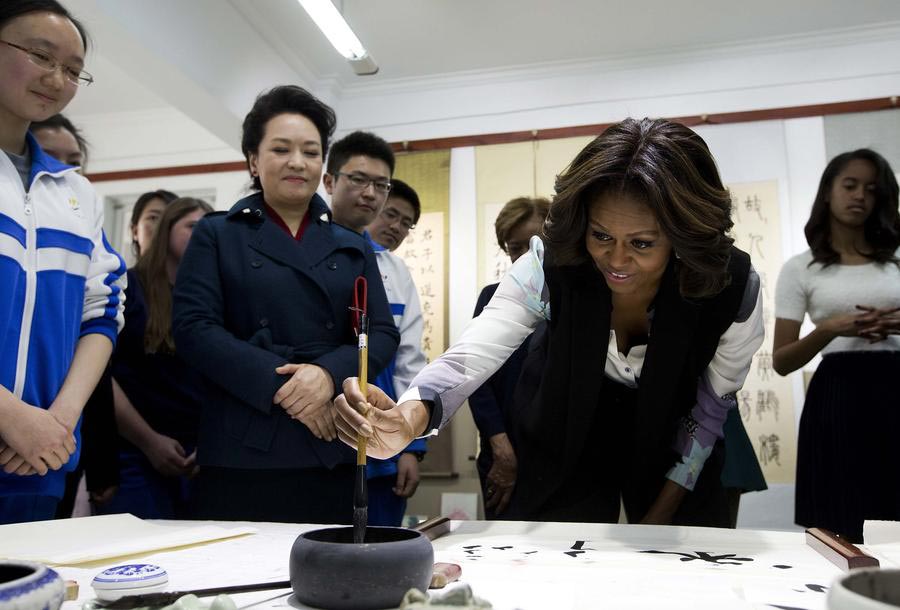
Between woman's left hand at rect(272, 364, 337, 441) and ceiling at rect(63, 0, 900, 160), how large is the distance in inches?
95.7

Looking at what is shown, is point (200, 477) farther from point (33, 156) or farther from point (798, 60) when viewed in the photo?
point (798, 60)

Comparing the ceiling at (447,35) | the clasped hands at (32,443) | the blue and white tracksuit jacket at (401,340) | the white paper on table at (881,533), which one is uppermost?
the ceiling at (447,35)

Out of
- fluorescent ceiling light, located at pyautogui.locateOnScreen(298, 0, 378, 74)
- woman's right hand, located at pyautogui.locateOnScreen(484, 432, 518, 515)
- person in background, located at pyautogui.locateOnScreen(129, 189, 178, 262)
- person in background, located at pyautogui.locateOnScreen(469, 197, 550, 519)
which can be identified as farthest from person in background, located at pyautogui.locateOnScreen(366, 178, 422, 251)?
woman's right hand, located at pyautogui.locateOnScreen(484, 432, 518, 515)

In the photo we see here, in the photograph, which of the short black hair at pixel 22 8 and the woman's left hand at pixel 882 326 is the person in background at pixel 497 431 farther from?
the short black hair at pixel 22 8

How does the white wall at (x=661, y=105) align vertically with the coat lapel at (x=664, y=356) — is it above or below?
above

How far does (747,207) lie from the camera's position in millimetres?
4172

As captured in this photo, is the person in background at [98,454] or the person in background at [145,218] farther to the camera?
the person in background at [145,218]

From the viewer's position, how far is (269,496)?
5.05ft

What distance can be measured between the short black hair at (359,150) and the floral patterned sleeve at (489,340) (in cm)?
123

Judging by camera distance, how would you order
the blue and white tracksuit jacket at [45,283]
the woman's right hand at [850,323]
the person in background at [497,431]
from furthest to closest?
1. the woman's right hand at [850,323]
2. the person in background at [497,431]
3. the blue and white tracksuit jacket at [45,283]

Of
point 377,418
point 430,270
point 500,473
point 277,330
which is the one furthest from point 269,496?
point 430,270

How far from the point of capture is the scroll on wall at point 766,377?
155 inches

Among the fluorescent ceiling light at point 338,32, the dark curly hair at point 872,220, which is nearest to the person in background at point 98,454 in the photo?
the fluorescent ceiling light at point 338,32

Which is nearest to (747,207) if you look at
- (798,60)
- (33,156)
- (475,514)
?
(798,60)
